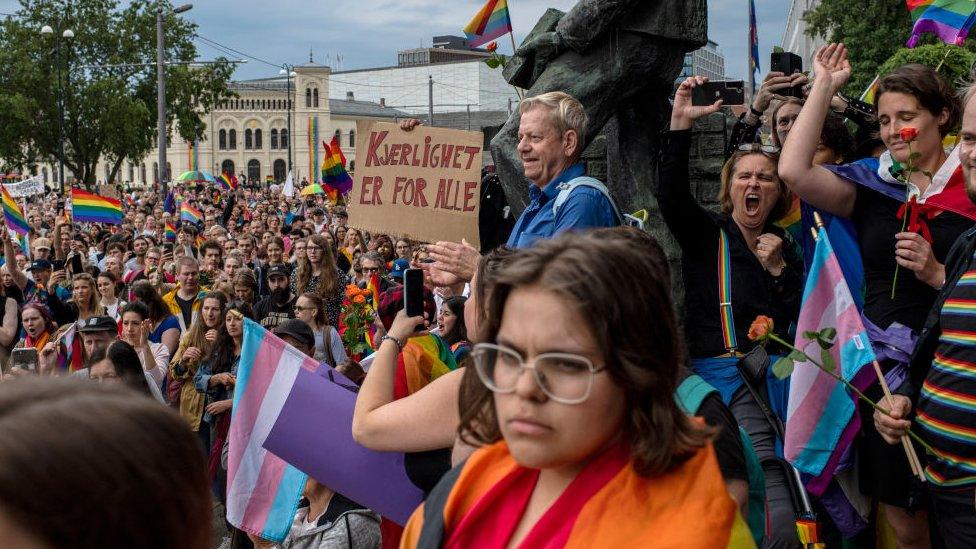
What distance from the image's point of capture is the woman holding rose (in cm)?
357

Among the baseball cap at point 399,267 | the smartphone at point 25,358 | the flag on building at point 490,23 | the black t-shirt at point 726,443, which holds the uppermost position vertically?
the flag on building at point 490,23

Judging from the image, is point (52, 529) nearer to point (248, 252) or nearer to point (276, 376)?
point (276, 376)

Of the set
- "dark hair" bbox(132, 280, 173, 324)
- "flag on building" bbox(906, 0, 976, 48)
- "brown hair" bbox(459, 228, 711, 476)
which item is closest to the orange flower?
"brown hair" bbox(459, 228, 711, 476)

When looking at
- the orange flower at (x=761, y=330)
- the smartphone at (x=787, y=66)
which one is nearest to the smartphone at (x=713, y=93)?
the smartphone at (x=787, y=66)

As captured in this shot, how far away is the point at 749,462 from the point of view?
261 cm

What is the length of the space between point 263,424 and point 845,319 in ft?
6.60

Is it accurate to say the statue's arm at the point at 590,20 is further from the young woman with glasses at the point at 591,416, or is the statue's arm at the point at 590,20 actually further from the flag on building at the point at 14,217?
the flag on building at the point at 14,217

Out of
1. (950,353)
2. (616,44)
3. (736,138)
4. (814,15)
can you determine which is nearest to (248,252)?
(616,44)

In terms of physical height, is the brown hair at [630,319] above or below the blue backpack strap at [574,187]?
below

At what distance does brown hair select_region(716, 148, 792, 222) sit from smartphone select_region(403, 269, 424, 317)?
1.71m

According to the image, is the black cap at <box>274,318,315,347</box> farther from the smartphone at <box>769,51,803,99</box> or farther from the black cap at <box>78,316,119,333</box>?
the smartphone at <box>769,51,803,99</box>

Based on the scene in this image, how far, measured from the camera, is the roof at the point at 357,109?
11475 cm

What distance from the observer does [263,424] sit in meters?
3.93

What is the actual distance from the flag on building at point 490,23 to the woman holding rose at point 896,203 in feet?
19.0
